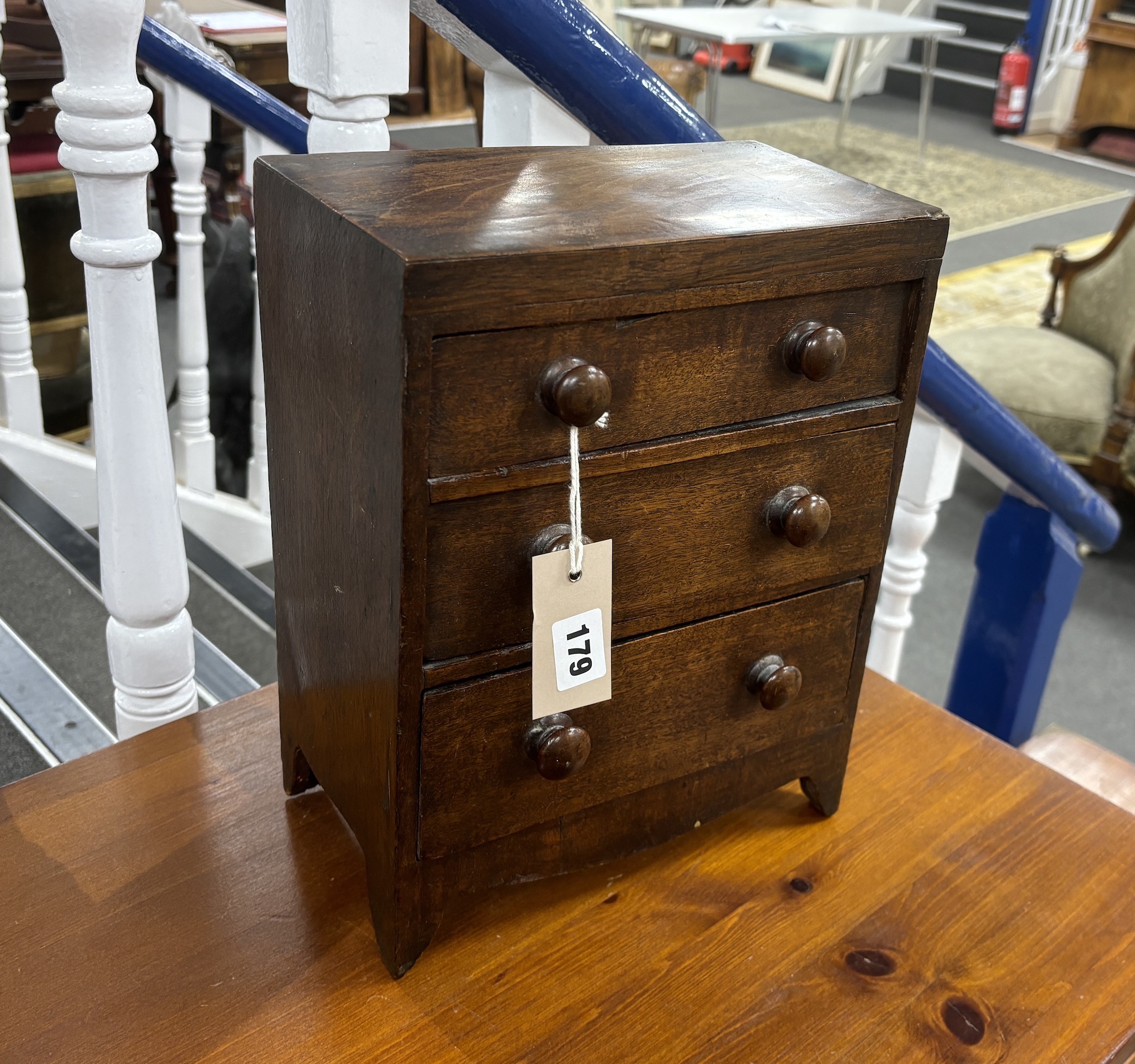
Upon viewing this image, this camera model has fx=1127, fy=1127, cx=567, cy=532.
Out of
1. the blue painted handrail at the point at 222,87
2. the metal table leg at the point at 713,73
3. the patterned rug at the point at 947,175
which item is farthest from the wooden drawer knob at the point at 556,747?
the metal table leg at the point at 713,73

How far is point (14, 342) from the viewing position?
175 cm

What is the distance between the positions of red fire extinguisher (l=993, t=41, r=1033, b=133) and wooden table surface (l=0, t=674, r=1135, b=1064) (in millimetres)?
7492

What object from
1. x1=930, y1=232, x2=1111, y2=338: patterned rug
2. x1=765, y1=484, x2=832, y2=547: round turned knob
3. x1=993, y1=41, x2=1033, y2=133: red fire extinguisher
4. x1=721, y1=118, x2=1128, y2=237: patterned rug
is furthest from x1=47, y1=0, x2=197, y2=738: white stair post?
x1=993, y1=41, x2=1033, y2=133: red fire extinguisher

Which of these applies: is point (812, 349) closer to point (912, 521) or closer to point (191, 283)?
point (912, 521)

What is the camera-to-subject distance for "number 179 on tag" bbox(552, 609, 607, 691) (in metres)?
0.63

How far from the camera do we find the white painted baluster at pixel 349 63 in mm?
737

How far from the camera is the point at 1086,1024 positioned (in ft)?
2.20

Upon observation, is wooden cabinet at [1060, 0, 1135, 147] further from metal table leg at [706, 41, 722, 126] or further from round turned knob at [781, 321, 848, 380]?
round turned knob at [781, 321, 848, 380]

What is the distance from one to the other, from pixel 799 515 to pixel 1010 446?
1.70 feet

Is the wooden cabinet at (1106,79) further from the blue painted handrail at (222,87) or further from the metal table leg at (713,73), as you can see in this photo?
the blue painted handrail at (222,87)

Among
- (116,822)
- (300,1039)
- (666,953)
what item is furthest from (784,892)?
(116,822)

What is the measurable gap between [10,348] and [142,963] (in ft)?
4.48

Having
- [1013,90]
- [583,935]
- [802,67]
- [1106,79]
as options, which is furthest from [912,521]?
[802,67]

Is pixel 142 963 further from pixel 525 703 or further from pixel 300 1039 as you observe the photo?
pixel 525 703
